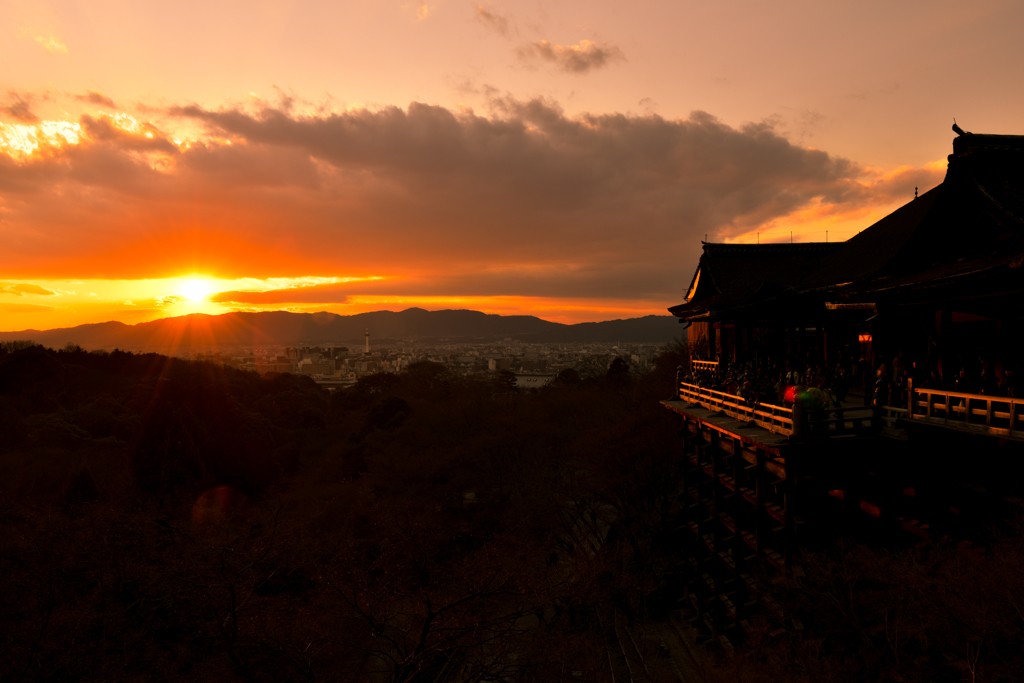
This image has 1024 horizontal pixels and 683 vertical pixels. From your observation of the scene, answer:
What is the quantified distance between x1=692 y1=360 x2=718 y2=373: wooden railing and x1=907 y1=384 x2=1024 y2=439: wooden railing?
12.9 meters

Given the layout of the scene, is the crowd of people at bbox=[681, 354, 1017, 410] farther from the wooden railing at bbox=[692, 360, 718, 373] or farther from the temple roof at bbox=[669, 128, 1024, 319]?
the wooden railing at bbox=[692, 360, 718, 373]

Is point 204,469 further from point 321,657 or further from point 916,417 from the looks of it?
point 916,417

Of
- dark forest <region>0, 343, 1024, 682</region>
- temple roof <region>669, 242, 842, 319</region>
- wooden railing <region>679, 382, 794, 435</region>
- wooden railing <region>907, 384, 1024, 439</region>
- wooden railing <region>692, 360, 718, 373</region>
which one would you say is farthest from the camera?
wooden railing <region>692, 360, 718, 373</region>

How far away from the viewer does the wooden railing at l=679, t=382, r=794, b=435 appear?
1277 centimetres

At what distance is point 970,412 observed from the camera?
10.0 m


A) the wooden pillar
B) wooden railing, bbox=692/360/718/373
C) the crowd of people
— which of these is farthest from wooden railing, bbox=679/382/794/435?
wooden railing, bbox=692/360/718/373

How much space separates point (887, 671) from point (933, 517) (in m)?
3.55

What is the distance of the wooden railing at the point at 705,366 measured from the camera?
25416 mm

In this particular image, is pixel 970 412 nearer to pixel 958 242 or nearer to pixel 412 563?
pixel 958 242

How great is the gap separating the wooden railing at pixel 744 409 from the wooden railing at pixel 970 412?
237cm

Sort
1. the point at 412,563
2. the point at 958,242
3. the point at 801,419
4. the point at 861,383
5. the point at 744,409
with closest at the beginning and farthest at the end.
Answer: the point at 958,242 < the point at 801,419 < the point at 744,409 < the point at 861,383 < the point at 412,563

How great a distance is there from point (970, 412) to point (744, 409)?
5.29m

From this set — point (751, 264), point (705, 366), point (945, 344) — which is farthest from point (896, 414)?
point (705, 366)

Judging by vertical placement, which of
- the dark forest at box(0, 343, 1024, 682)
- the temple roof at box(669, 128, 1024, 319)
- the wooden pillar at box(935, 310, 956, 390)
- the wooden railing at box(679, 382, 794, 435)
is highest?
the temple roof at box(669, 128, 1024, 319)
